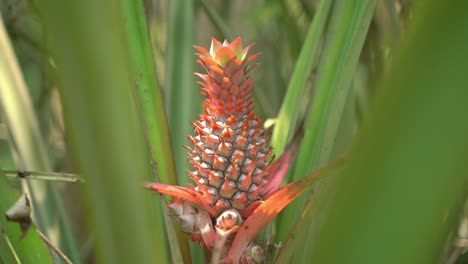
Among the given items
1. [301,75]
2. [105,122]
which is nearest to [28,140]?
[301,75]

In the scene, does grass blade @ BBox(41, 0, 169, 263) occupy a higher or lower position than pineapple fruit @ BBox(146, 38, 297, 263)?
higher

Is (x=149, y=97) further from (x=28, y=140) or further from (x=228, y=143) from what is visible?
(x=28, y=140)

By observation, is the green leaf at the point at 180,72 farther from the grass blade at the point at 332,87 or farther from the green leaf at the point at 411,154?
the green leaf at the point at 411,154

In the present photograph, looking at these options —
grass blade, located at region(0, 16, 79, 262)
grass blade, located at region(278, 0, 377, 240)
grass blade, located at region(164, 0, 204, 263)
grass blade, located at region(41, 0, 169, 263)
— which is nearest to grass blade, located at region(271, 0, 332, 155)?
grass blade, located at region(278, 0, 377, 240)

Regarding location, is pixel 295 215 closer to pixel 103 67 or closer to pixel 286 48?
pixel 103 67

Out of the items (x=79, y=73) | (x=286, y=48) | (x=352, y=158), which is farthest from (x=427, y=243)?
(x=286, y=48)

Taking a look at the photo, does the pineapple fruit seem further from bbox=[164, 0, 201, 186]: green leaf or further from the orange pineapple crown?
bbox=[164, 0, 201, 186]: green leaf
